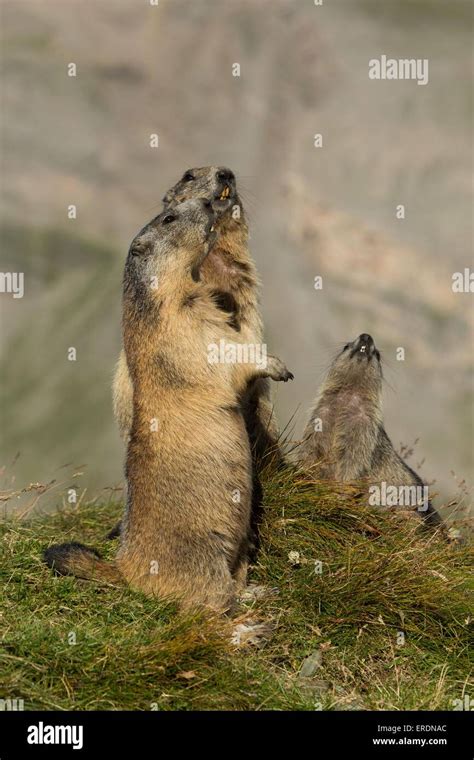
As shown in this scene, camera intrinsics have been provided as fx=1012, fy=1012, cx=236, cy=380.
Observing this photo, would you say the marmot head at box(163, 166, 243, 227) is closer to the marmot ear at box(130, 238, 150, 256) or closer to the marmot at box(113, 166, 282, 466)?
the marmot at box(113, 166, 282, 466)

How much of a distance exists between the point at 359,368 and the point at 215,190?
8.59ft

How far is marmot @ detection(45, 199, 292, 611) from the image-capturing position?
339 inches

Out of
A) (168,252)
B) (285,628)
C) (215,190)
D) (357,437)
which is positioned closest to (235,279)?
(215,190)

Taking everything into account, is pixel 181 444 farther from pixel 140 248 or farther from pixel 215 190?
pixel 215 190

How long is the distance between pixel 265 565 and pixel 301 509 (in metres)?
0.72

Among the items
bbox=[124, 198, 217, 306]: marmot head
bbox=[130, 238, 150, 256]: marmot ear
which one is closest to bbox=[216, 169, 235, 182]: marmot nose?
bbox=[124, 198, 217, 306]: marmot head

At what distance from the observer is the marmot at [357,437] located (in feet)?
34.9

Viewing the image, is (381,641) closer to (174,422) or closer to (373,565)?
(373,565)

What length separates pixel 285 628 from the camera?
870 centimetres

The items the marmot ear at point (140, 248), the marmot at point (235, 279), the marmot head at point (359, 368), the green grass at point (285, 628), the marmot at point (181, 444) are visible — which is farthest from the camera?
the marmot head at point (359, 368)

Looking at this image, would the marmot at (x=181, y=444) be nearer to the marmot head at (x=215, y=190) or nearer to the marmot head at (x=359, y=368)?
the marmot head at (x=215, y=190)

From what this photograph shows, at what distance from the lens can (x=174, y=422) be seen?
8883mm

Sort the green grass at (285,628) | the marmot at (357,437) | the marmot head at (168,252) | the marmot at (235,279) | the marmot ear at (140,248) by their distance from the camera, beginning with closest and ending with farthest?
the green grass at (285,628), the marmot head at (168,252), the marmot ear at (140,248), the marmot at (235,279), the marmot at (357,437)

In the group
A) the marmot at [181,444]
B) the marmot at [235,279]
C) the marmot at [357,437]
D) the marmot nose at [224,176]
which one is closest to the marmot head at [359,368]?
the marmot at [357,437]
